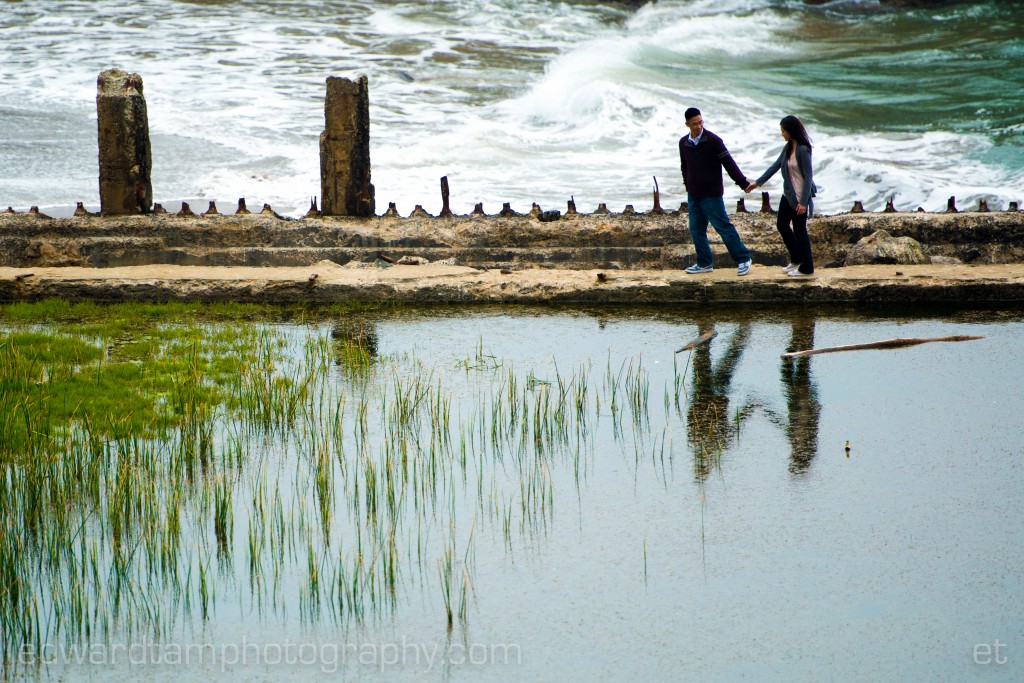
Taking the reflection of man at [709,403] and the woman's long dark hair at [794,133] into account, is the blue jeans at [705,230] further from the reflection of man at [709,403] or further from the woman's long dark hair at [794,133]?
the reflection of man at [709,403]

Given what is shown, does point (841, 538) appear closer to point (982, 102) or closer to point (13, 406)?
point (13, 406)

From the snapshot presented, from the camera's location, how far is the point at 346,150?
1249 centimetres

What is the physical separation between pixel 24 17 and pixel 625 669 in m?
42.1

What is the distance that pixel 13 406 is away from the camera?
6.40 meters

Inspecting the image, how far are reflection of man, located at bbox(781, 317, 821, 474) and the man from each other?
192 centimetres

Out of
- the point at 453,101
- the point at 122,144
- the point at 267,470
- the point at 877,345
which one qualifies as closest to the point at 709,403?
the point at 877,345

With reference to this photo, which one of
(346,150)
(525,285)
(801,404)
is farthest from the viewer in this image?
(346,150)

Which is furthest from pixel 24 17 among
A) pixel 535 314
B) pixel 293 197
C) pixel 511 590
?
pixel 511 590

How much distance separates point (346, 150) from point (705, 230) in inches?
173

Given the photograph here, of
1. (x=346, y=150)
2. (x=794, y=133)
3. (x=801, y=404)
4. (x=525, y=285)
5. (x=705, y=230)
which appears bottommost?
(x=801, y=404)

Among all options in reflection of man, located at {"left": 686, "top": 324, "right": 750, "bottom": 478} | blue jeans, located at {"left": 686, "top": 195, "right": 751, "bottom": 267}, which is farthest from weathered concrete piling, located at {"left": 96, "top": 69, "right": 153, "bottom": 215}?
reflection of man, located at {"left": 686, "top": 324, "right": 750, "bottom": 478}

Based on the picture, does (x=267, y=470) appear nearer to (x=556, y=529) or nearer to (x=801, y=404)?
(x=556, y=529)

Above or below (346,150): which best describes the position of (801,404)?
below

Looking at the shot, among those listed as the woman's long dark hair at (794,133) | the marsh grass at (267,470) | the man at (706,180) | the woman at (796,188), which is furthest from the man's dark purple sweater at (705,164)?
the marsh grass at (267,470)
